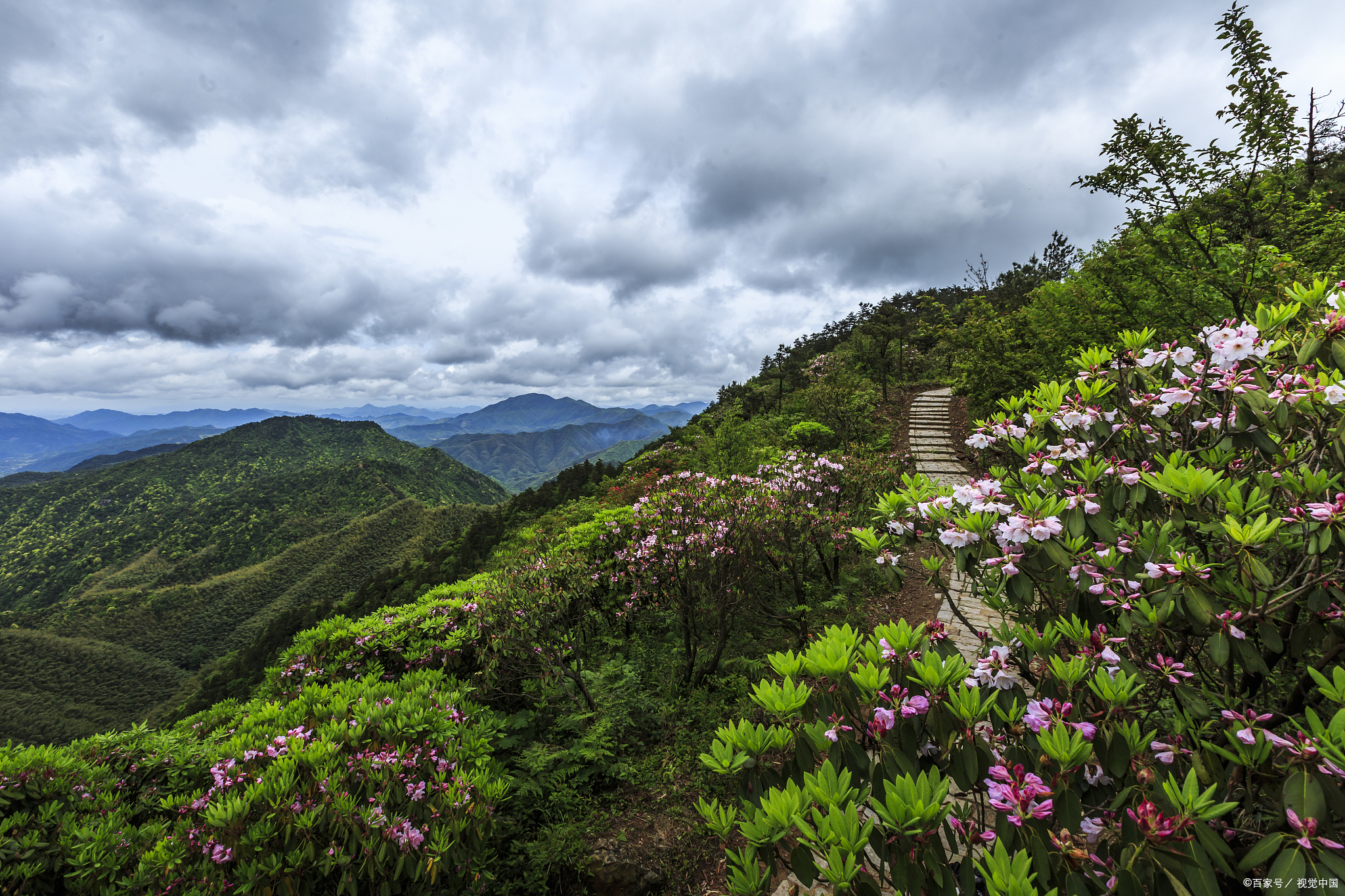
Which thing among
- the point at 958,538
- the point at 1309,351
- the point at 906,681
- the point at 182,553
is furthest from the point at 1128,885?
the point at 182,553

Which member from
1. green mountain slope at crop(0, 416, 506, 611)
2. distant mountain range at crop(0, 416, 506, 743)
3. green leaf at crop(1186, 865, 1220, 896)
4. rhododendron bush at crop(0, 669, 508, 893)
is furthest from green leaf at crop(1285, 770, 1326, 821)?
green mountain slope at crop(0, 416, 506, 611)

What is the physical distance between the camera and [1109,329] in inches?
262

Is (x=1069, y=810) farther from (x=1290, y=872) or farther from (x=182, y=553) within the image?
(x=182, y=553)

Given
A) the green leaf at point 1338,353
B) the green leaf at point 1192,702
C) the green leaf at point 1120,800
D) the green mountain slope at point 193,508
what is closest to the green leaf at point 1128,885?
the green leaf at point 1120,800

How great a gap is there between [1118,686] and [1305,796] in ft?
1.23

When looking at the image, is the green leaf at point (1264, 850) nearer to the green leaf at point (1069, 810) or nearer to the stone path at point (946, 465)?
the green leaf at point (1069, 810)

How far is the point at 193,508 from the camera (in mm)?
95812

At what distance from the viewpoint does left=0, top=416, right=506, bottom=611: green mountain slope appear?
8138 cm

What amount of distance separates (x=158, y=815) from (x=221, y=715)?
114 cm

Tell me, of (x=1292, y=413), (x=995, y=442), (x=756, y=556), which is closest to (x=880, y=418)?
(x=756, y=556)

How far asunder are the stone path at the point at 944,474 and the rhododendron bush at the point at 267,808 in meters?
1.74

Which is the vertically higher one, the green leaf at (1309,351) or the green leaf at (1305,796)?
the green leaf at (1309,351)

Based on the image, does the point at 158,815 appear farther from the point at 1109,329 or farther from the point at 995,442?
the point at 1109,329

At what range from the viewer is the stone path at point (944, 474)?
299cm
